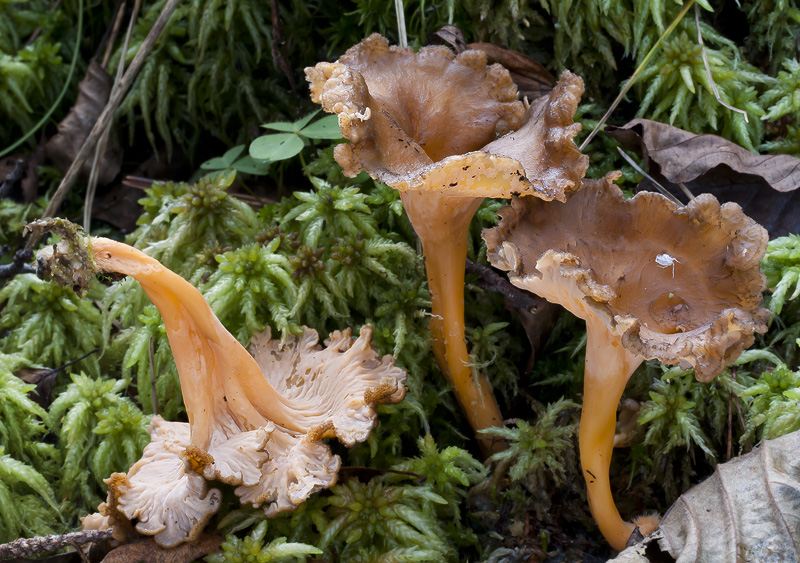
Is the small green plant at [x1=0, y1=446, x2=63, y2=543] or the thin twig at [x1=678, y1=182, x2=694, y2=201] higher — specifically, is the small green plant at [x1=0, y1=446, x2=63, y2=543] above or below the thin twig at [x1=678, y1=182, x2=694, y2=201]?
below

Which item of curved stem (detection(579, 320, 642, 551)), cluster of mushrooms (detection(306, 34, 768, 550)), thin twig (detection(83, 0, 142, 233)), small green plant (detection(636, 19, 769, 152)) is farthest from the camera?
thin twig (detection(83, 0, 142, 233))

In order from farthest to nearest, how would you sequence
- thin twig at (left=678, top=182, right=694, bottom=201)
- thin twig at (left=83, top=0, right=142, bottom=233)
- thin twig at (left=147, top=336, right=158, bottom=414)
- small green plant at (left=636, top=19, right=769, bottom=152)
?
1. thin twig at (left=83, top=0, right=142, bottom=233)
2. small green plant at (left=636, top=19, right=769, bottom=152)
3. thin twig at (left=147, top=336, right=158, bottom=414)
4. thin twig at (left=678, top=182, right=694, bottom=201)

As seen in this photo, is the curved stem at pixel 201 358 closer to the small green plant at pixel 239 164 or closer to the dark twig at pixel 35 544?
the dark twig at pixel 35 544

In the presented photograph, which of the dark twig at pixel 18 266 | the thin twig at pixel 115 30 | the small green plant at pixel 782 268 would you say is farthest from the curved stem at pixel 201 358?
the thin twig at pixel 115 30

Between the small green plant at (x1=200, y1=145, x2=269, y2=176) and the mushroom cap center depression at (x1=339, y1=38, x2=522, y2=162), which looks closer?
the mushroom cap center depression at (x1=339, y1=38, x2=522, y2=162)

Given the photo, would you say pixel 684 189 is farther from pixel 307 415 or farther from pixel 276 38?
pixel 276 38

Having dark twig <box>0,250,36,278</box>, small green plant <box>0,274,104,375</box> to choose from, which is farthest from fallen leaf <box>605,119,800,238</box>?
dark twig <box>0,250,36,278</box>

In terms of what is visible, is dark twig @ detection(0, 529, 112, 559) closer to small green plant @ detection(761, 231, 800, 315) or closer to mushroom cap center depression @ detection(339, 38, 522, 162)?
mushroom cap center depression @ detection(339, 38, 522, 162)

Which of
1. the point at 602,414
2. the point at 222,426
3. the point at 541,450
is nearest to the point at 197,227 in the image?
the point at 222,426
